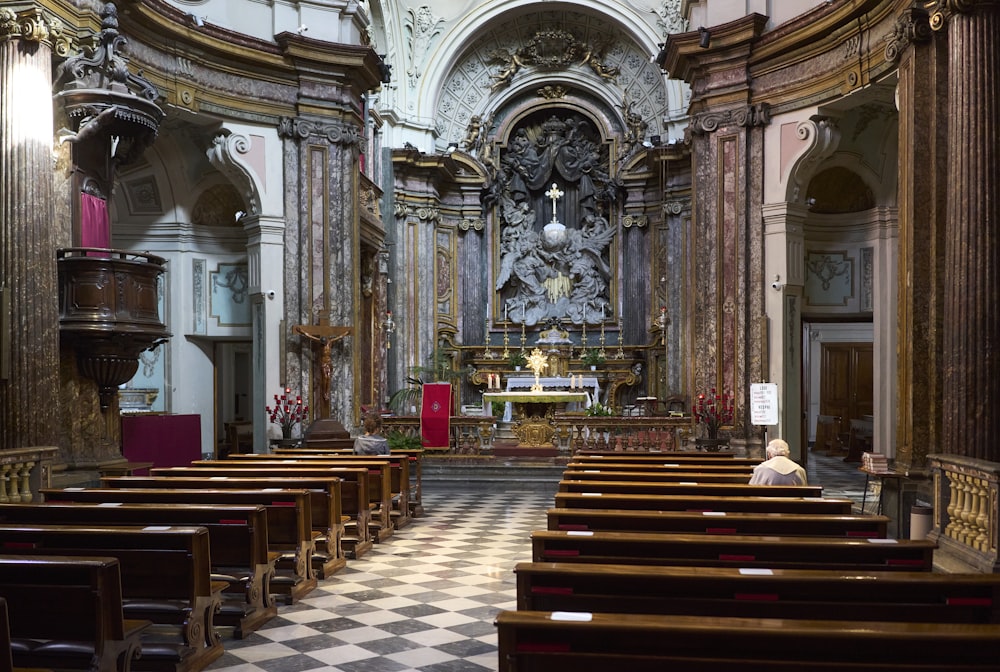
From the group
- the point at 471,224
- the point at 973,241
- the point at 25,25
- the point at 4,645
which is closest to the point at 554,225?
the point at 471,224

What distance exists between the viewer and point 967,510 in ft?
21.4

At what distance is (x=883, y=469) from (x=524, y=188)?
15.8 metres

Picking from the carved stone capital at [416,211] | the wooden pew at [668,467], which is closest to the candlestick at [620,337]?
the carved stone capital at [416,211]

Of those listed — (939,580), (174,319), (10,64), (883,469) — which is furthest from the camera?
(174,319)

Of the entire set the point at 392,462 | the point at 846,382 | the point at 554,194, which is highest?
the point at 554,194

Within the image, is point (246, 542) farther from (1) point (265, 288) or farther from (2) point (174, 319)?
(2) point (174, 319)

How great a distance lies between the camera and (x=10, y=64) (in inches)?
346

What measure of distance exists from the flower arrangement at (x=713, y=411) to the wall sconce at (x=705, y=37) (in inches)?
214

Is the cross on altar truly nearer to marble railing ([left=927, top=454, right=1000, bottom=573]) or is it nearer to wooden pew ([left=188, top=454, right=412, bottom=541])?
wooden pew ([left=188, top=454, right=412, bottom=541])

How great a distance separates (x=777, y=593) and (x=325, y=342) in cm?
1131

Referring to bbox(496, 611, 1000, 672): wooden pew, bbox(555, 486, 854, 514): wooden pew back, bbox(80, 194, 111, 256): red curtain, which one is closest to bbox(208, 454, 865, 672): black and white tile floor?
bbox(555, 486, 854, 514): wooden pew back

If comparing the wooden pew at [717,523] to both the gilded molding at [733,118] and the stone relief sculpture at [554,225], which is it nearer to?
the gilded molding at [733,118]

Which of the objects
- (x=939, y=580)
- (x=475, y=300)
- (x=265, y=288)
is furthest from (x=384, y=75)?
(x=939, y=580)

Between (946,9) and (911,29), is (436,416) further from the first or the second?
(946,9)
